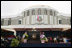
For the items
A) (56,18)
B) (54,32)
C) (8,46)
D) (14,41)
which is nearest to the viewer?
(14,41)

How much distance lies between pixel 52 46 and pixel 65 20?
60.8 ft

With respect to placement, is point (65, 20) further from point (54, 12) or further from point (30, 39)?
point (30, 39)

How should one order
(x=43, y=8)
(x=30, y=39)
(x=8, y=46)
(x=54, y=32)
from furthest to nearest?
1. (x=43, y=8)
2. (x=54, y=32)
3. (x=30, y=39)
4. (x=8, y=46)

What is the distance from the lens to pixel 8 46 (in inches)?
326

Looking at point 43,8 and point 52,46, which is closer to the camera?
point 52,46

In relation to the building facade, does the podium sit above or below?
below

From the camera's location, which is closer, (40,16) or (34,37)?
(34,37)

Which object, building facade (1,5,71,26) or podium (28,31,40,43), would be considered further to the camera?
building facade (1,5,71,26)

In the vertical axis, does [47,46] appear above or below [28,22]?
below

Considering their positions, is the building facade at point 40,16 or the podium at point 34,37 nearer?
the podium at point 34,37

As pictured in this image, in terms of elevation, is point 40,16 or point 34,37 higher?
point 40,16

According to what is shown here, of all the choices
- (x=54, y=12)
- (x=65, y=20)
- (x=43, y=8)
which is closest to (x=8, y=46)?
(x=43, y=8)

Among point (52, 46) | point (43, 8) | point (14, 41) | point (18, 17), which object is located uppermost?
point (43, 8)

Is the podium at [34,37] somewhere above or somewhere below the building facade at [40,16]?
below
